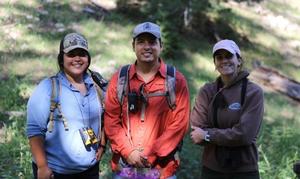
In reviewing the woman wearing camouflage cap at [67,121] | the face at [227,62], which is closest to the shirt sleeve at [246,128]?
the face at [227,62]

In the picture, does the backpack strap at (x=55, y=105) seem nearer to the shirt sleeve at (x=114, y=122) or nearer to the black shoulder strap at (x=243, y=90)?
the shirt sleeve at (x=114, y=122)

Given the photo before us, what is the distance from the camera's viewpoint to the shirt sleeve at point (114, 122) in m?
4.41

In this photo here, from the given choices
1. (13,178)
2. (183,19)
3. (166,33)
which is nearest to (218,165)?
(13,178)

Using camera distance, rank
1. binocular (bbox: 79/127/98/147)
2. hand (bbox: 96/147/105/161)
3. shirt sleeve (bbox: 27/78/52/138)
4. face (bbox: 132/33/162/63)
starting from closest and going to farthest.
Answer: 1. shirt sleeve (bbox: 27/78/52/138)
2. binocular (bbox: 79/127/98/147)
3. face (bbox: 132/33/162/63)
4. hand (bbox: 96/147/105/161)

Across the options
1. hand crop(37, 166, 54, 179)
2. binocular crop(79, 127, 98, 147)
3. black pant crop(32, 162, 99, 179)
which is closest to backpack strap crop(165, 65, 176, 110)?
binocular crop(79, 127, 98, 147)

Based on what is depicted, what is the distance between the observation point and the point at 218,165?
15.0ft

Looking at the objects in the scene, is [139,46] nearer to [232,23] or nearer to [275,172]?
[275,172]

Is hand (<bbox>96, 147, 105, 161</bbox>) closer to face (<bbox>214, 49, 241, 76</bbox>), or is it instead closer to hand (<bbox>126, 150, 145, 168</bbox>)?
hand (<bbox>126, 150, 145, 168</bbox>)

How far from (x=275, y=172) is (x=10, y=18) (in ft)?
33.4

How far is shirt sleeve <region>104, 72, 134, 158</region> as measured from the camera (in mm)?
4406

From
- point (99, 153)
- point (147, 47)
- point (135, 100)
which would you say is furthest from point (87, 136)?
point (147, 47)

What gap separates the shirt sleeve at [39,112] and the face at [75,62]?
32cm

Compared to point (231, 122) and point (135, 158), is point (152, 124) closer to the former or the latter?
point (135, 158)

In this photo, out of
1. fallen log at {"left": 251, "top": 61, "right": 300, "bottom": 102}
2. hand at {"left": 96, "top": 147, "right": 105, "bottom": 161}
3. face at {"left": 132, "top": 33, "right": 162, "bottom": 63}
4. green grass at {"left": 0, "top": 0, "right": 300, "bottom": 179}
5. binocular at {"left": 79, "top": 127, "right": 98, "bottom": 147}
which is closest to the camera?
binocular at {"left": 79, "top": 127, "right": 98, "bottom": 147}
